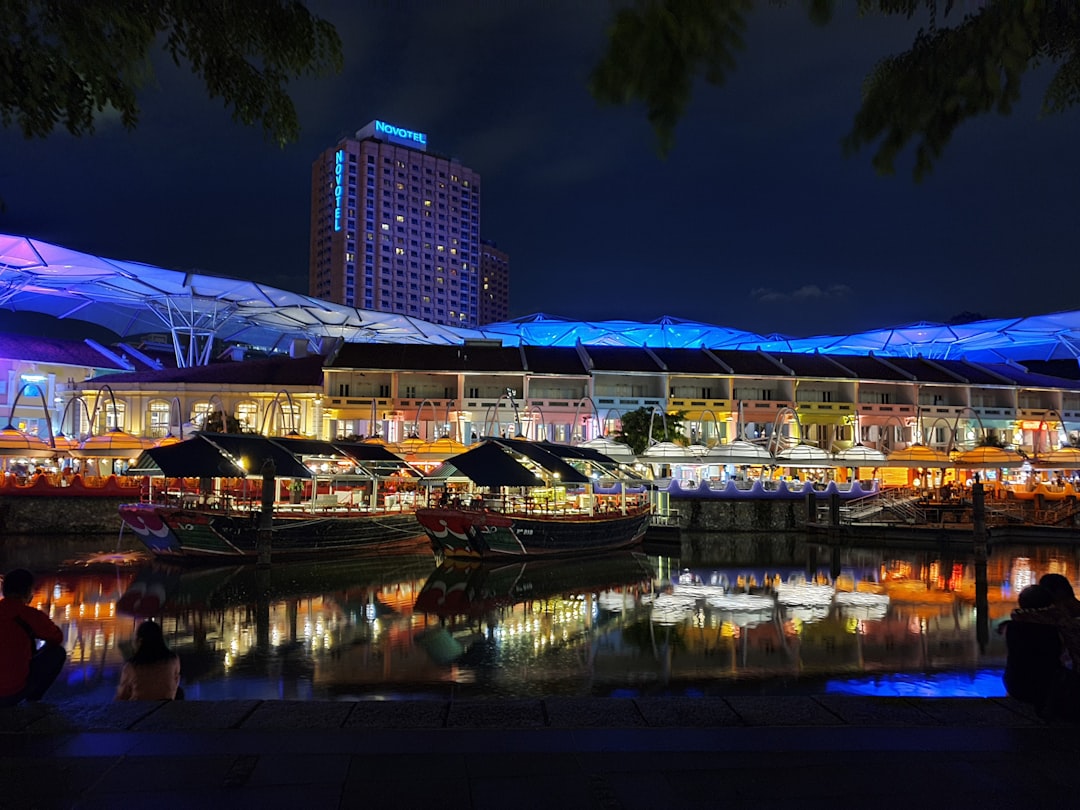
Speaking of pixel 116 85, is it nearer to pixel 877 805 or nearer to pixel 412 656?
pixel 877 805

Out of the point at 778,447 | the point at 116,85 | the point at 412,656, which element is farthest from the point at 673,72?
the point at 778,447

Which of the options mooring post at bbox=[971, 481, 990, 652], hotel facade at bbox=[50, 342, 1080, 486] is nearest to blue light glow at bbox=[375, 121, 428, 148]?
hotel facade at bbox=[50, 342, 1080, 486]

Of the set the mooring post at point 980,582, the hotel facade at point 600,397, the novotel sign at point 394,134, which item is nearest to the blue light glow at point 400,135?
the novotel sign at point 394,134

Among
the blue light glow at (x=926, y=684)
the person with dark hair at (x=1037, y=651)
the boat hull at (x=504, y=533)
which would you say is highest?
the person with dark hair at (x=1037, y=651)

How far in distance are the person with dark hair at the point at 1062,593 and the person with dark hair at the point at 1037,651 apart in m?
0.05

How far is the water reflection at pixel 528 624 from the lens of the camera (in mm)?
13398

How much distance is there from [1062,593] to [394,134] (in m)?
156

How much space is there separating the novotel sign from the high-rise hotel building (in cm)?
19

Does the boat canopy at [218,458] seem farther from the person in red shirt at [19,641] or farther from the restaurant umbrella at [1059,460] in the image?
the restaurant umbrella at [1059,460]

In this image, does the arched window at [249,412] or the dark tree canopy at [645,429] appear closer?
the dark tree canopy at [645,429]

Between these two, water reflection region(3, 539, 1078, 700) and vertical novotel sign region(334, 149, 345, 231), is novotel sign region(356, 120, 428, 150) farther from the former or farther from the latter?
water reflection region(3, 539, 1078, 700)

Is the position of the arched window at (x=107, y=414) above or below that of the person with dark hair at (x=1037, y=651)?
above

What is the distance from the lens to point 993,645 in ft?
53.3

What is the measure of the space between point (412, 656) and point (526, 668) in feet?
7.62
